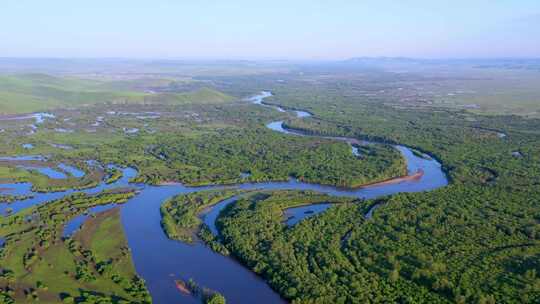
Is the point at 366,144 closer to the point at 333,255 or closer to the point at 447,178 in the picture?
the point at 447,178

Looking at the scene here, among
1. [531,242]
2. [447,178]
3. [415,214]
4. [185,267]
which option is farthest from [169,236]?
[447,178]

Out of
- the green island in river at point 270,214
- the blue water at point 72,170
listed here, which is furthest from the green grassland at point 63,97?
the blue water at point 72,170

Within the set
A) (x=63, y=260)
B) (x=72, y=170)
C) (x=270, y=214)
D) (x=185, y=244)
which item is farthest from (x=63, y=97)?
(x=185, y=244)

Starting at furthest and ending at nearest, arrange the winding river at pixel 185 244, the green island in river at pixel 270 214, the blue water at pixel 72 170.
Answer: the blue water at pixel 72 170 < the winding river at pixel 185 244 < the green island in river at pixel 270 214

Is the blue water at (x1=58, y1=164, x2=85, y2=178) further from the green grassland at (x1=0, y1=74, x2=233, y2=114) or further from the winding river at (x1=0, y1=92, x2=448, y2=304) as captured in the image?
the green grassland at (x1=0, y1=74, x2=233, y2=114)

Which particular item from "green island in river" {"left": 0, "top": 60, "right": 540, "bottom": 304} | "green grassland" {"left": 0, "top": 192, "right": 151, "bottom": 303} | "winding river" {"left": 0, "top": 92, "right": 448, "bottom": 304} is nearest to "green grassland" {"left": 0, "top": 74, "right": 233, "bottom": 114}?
"green island in river" {"left": 0, "top": 60, "right": 540, "bottom": 304}

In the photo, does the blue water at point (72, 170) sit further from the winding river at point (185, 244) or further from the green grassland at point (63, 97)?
the green grassland at point (63, 97)

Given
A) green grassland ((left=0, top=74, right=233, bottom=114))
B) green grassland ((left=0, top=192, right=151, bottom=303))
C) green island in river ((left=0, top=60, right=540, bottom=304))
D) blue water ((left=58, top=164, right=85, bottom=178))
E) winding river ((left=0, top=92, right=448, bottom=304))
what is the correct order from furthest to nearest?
Result: green grassland ((left=0, top=74, right=233, bottom=114)) → blue water ((left=58, top=164, right=85, bottom=178)) → winding river ((left=0, top=92, right=448, bottom=304)) → green island in river ((left=0, top=60, right=540, bottom=304)) → green grassland ((left=0, top=192, right=151, bottom=303))

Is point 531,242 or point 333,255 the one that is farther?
point 531,242
